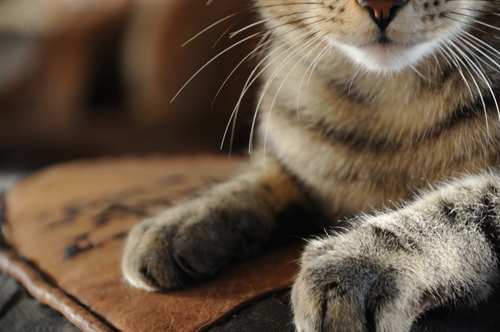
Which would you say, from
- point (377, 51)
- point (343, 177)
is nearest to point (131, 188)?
point (343, 177)

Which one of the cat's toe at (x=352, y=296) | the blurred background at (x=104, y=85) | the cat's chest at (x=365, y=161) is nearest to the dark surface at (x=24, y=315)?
the cat's toe at (x=352, y=296)

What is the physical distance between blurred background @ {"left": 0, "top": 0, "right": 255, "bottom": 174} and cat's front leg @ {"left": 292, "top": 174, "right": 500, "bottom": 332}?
3.42ft

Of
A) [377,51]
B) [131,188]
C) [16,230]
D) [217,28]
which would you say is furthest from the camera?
[217,28]

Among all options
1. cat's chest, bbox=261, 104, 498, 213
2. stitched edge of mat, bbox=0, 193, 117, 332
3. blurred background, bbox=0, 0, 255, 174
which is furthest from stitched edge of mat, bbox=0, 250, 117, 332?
blurred background, bbox=0, 0, 255, 174

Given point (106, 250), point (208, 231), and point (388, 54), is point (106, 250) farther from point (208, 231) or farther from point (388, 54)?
point (388, 54)

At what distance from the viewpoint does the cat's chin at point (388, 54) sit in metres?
0.64

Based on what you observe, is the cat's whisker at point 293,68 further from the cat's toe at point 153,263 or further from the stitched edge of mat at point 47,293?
the stitched edge of mat at point 47,293

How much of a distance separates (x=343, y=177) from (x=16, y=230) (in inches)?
17.5

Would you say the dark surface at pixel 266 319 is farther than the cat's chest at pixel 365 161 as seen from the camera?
No

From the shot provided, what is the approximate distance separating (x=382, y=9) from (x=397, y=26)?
0.09ft

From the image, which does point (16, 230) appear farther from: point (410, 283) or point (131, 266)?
point (410, 283)

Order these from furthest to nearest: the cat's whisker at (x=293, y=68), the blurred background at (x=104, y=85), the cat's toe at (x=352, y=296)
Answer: the blurred background at (x=104, y=85) → the cat's whisker at (x=293, y=68) → the cat's toe at (x=352, y=296)

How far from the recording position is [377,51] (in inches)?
25.5

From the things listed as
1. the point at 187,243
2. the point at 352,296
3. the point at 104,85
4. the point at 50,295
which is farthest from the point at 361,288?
the point at 104,85
